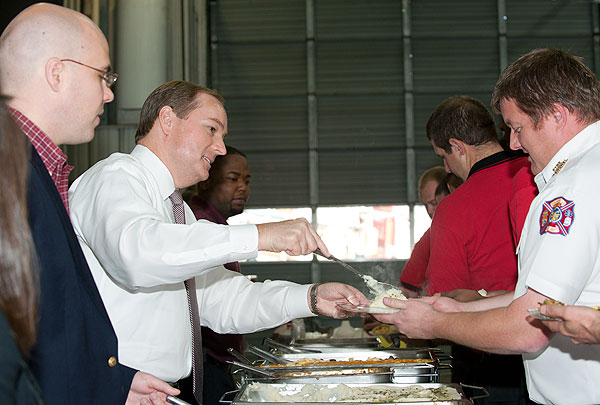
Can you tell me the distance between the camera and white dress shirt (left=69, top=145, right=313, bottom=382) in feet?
5.14

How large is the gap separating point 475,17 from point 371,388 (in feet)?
33.0

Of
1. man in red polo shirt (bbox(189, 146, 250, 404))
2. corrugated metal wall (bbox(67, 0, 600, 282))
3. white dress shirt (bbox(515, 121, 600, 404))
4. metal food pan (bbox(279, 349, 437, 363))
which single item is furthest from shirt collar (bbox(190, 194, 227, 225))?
corrugated metal wall (bbox(67, 0, 600, 282))

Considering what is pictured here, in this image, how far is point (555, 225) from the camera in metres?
1.47

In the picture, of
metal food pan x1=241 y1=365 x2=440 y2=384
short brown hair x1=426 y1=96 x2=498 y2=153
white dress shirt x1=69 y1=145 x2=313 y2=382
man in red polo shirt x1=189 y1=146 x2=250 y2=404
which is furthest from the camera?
man in red polo shirt x1=189 y1=146 x2=250 y2=404


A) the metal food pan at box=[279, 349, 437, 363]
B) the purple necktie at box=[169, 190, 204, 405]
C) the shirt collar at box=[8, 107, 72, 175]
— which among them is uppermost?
the shirt collar at box=[8, 107, 72, 175]

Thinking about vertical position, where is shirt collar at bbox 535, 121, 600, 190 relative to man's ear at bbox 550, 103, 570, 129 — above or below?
below

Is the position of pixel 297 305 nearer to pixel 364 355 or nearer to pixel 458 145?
pixel 364 355

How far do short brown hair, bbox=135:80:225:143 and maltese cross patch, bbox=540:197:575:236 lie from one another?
4.00 feet

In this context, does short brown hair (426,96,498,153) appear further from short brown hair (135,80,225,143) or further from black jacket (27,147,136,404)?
black jacket (27,147,136,404)

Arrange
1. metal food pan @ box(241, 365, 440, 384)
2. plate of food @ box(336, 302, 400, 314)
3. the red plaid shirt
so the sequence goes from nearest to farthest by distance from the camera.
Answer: the red plaid shirt, plate of food @ box(336, 302, 400, 314), metal food pan @ box(241, 365, 440, 384)

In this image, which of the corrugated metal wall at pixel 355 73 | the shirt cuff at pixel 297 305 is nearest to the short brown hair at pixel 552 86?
the shirt cuff at pixel 297 305

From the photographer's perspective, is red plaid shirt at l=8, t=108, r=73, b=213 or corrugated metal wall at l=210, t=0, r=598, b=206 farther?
corrugated metal wall at l=210, t=0, r=598, b=206

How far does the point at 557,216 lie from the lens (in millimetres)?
1478

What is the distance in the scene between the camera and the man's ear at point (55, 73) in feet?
4.65
